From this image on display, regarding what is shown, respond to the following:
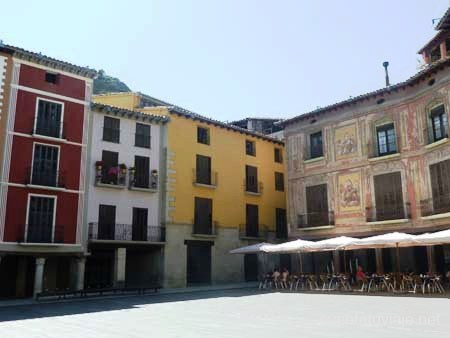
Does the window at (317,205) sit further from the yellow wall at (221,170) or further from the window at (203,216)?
the window at (203,216)

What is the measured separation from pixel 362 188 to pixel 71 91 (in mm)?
17601

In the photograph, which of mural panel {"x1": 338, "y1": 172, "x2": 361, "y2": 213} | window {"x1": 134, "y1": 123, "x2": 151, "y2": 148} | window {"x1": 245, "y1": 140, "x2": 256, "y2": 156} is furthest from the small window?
mural panel {"x1": 338, "y1": 172, "x2": 361, "y2": 213}

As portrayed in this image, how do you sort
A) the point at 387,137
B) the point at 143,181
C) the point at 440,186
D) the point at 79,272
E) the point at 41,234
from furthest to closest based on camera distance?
the point at 143,181
the point at 387,137
the point at 79,272
the point at 41,234
the point at 440,186

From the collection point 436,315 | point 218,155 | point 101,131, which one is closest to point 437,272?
point 436,315

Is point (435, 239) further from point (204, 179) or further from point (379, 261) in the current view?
point (204, 179)

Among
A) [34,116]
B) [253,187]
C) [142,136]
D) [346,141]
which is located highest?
[142,136]

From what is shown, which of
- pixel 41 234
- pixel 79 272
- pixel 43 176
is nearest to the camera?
pixel 41 234

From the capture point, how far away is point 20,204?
23625 mm

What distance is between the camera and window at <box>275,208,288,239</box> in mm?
36656

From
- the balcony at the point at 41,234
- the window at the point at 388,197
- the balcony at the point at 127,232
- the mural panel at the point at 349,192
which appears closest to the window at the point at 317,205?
the mural panel at the point at 349,192

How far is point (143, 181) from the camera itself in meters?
29.4

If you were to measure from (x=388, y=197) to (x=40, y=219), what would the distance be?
18653 mm

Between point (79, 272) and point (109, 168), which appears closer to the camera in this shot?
point (79, 272)

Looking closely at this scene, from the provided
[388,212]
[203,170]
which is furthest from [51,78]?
[388,212]
